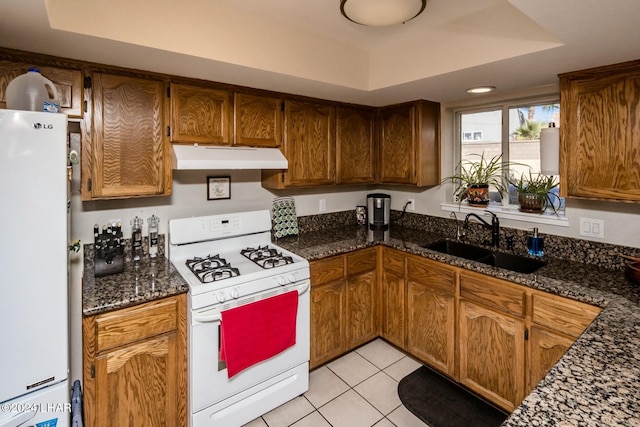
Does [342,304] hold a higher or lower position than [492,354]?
higher

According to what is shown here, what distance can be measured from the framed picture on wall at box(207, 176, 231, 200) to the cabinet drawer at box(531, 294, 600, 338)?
83.5 inches

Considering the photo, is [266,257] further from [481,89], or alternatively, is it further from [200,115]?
[481,89]

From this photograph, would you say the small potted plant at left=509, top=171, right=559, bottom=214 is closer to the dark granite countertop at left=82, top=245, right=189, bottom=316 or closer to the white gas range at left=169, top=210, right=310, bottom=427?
the white gas range at left=169, top=210, right=310, bottom=427

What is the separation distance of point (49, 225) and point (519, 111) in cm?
304

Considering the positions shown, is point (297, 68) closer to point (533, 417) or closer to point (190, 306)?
point (190, 306)

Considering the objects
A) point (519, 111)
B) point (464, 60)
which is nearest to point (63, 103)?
point (464, 60)

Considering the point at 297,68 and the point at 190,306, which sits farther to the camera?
the point at 297,68

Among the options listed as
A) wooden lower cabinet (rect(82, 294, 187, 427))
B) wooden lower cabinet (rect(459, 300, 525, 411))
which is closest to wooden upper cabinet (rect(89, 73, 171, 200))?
wooden lower cabinet (rect(82, 294, 187, 427))

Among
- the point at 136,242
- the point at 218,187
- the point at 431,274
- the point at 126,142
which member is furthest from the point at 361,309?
the point at 126,142

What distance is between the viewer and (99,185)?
191 cm

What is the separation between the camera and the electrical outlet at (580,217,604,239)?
6.96 ft

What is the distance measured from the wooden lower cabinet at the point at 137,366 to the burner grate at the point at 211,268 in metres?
0.17

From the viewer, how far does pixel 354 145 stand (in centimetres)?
305

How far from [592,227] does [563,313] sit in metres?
0.77
